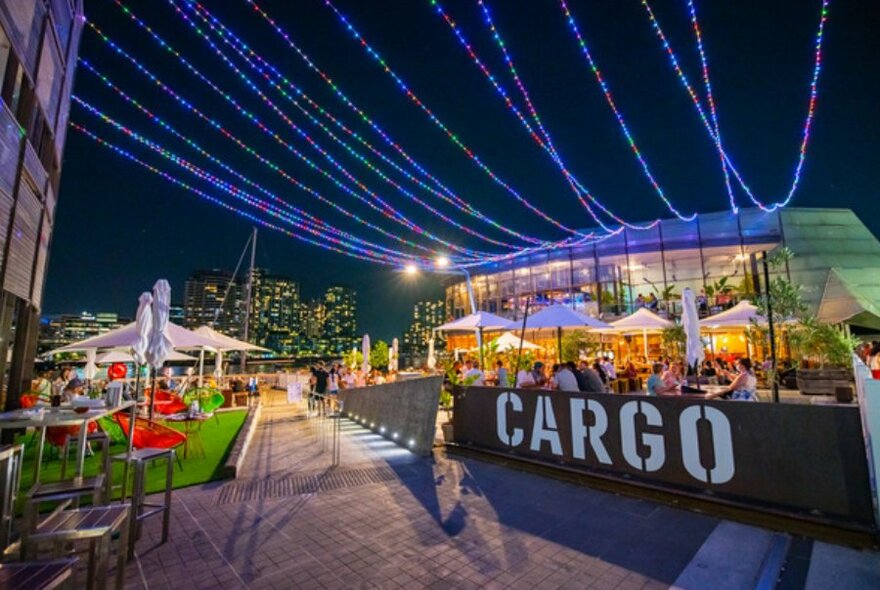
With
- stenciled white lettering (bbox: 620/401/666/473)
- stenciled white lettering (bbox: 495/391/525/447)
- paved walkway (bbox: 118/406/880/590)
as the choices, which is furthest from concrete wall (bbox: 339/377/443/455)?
stenciled white lettering (bbox: 620/401/666/473)

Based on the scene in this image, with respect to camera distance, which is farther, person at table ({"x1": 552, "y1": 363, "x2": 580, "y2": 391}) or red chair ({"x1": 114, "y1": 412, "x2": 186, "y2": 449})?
person at table ({"x1": 552, "y1": 363, "x2": 580, "y2": 391})

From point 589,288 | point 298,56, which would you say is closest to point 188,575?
point 298,56

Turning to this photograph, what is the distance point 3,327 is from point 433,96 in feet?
32.8

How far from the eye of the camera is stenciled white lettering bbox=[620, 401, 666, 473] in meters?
4.55

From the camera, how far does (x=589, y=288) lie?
26.7 meters

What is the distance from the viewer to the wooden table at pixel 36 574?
4.99ft

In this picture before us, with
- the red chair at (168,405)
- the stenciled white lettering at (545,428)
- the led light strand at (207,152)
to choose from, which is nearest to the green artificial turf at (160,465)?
the red chair at (168,405)

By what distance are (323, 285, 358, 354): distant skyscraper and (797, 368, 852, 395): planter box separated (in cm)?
11877

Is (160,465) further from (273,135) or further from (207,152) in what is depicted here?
(273,135)

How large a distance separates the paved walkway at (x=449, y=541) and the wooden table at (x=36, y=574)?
1450mm

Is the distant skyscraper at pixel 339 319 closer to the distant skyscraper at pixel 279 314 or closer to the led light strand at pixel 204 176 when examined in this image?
the distant skyscraper at pixel 279 314

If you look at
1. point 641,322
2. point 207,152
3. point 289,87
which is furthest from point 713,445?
point 207,152

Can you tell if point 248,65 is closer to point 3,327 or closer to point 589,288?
point 3,327

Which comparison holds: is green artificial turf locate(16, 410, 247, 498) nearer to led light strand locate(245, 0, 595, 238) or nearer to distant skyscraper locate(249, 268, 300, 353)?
led light strand locate(245, 0, 595, 238)
